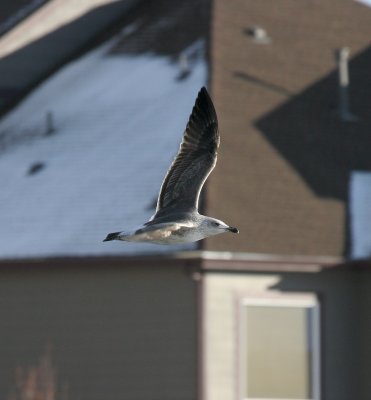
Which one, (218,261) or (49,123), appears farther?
(49,123)

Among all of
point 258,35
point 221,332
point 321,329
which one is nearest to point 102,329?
point 221,332

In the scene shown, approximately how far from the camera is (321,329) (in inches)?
852

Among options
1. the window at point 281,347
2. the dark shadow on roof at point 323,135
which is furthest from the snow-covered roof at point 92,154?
the window at point 281,347

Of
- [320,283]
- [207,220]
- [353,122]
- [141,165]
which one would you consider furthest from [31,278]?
[207,220]

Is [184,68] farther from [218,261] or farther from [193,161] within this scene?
[193,161]

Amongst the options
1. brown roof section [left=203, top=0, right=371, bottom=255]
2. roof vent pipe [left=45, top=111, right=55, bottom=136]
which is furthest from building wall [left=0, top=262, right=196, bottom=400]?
roof vent pipe [left=45, top=111, right=55, bottom=136]

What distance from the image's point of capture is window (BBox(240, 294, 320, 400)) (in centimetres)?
2131

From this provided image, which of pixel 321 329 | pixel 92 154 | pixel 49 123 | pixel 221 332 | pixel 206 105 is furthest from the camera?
pixel 49 123

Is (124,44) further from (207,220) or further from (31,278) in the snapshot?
(207,220)

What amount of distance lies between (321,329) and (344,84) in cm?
479

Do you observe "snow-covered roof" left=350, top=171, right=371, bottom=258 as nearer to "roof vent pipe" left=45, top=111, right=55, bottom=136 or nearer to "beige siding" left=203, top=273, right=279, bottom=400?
"beige siding" left=203, top=273, right=279, bottom=400

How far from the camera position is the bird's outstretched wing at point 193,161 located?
1200 centimetres

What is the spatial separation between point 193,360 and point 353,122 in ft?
17.8

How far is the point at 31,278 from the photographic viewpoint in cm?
2225
